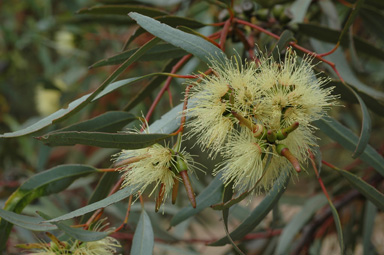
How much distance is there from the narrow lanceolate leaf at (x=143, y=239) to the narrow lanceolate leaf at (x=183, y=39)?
14.6 inches

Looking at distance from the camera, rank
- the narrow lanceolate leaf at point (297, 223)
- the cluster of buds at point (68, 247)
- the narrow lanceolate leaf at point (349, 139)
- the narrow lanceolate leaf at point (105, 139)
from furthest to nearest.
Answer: the narrow lanceolate leaf at point (297, 223) → the narrow lanceolate leaf at point (349, 139) → the cluster of buds at point (68, 247) → the narrow lanceolate leaf at point (105, 139)

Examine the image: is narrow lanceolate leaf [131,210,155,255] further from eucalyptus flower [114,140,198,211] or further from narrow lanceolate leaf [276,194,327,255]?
narrow lanceolate leaf [276,194,327,255]

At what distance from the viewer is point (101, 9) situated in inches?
47.2

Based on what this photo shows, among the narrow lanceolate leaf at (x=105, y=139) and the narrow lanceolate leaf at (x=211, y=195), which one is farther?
the narrow lanceolate leaf at (x=211, y=195)

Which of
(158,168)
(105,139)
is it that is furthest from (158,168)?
(105,139)

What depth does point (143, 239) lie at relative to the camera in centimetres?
92

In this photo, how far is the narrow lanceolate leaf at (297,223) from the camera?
5.07 feet

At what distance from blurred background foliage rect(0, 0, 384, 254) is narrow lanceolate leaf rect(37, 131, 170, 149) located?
0.24m

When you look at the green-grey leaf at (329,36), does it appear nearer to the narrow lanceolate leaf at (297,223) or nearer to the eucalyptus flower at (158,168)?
the narrow lanceolate leaf at (297,223)

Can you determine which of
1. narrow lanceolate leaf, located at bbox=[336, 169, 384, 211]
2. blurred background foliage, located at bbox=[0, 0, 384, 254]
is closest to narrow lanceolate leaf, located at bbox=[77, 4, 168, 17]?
blurred background foliage, located at bbox=[0, 0, 384, 254]

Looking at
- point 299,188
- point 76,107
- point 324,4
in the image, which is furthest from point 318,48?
point 299,188

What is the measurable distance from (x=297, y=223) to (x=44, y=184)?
0.93m

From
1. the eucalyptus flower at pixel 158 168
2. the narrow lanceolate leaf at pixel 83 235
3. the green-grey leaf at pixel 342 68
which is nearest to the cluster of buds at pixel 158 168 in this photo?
the eucalyptus flower at pixel 158 168

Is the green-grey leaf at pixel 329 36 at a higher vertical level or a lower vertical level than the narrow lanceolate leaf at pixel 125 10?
higher
